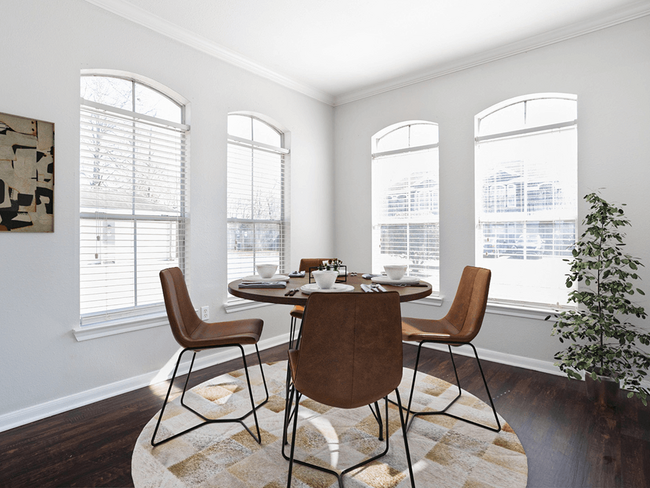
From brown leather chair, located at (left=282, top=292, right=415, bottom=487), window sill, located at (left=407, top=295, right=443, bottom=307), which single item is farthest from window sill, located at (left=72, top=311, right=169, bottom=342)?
window sill, located at (left=407, top=295, right=443, bottom=307)

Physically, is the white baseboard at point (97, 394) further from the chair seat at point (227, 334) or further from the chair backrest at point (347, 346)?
the chair backrest at point (347, 346)

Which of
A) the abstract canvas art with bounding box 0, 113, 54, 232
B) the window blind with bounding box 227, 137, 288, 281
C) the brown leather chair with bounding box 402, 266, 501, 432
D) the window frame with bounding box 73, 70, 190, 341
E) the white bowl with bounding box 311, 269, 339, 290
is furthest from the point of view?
the window blind with bounding box 227, 137, 288, 281

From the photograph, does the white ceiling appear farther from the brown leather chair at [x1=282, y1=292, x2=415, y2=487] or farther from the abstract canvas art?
the brown leather chair at [x1=282, y1=292, x2=415, y2=487]

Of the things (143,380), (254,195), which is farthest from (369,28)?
(143,380)

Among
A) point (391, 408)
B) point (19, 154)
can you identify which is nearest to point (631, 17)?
point (391, 408)

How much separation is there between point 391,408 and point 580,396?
1439mm

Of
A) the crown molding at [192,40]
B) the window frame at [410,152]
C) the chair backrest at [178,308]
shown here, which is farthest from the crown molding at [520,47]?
the chair backrest at [178,308]

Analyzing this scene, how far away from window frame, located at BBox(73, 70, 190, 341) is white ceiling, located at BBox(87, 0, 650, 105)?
483mm

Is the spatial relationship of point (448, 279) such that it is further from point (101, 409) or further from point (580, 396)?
point (101, 409)

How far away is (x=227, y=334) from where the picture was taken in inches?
88.1

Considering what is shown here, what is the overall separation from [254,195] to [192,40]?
4.89ft

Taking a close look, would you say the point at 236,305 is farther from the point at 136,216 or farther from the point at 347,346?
the point at 347,346

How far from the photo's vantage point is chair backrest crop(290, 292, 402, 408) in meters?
1.49

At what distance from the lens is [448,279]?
3812 mm
